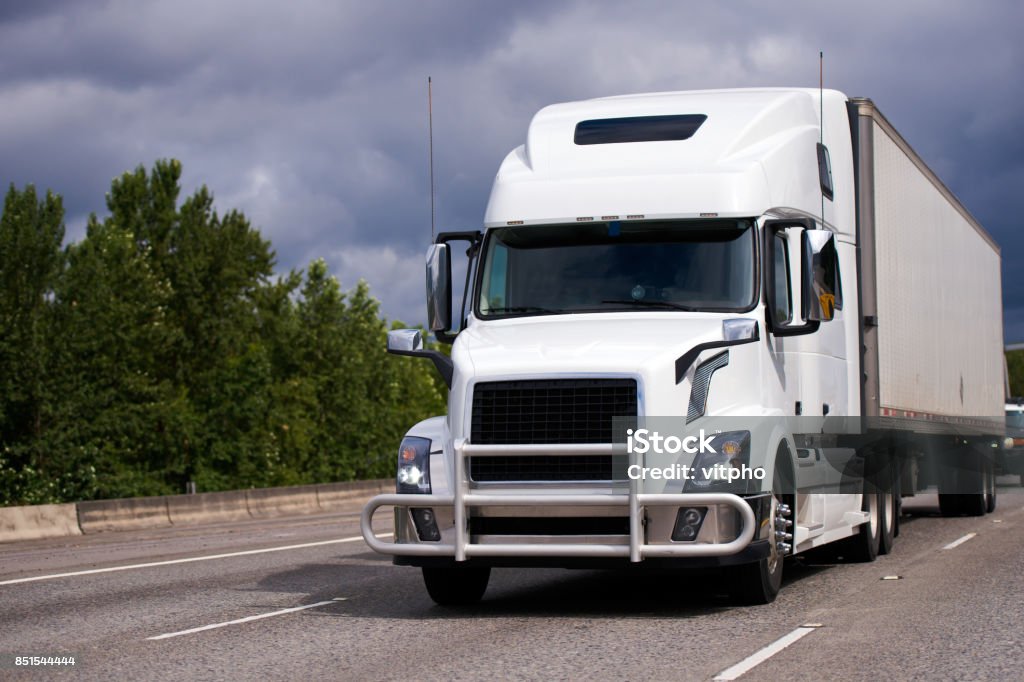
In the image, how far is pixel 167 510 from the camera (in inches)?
1022

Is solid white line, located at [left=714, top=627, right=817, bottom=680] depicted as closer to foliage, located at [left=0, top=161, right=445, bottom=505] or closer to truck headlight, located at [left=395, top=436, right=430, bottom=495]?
truck headlight, located at [left=395, top=436, right=430, bottom=495]

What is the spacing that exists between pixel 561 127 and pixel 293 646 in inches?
203

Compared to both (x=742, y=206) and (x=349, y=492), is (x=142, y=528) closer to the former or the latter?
(x=349, y=492)

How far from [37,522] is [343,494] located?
11.5 m

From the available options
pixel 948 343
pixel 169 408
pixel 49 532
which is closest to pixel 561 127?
pixel 948 343

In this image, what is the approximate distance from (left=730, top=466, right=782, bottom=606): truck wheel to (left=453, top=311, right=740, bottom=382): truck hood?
1.32 meters

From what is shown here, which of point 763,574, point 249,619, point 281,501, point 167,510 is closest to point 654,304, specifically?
point 763,574

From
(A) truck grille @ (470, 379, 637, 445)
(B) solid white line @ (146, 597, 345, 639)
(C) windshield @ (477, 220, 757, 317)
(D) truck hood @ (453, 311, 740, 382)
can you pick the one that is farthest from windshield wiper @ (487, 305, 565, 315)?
(B) solid white line @ (146, 597, 345, 639)

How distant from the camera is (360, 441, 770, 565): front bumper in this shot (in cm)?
960

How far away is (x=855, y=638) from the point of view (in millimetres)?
9023

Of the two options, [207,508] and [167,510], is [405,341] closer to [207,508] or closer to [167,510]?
[167,510]

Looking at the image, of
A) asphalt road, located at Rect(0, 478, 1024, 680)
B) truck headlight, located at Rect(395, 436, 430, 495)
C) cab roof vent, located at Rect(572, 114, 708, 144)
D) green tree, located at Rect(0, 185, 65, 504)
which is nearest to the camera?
asphalt road, located at Rect(0, 478, 1024, 680)

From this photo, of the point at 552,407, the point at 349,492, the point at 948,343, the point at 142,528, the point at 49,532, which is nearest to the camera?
the point at 552,407

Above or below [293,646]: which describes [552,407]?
above
